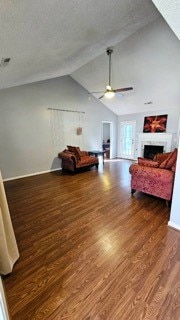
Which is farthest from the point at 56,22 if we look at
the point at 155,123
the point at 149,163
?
the point at 155,123

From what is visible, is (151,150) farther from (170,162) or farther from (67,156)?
(170,162)

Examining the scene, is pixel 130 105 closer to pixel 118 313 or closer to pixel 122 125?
pixel 122 125

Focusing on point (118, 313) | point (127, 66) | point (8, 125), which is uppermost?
point (127, 66)

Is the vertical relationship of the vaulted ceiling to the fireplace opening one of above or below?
above

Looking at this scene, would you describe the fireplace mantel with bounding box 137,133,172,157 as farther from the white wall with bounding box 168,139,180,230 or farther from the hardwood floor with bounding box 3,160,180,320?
the white wall with bounding box 168,139,180,230

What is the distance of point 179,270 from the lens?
5.51ft

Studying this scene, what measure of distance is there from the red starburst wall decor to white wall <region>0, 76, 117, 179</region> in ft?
10.0

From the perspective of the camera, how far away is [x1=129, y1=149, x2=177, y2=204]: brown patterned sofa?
2944mm

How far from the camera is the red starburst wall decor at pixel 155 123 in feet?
22.0

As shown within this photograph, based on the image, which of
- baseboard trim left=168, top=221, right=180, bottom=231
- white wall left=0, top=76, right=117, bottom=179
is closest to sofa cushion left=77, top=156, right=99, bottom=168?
white wall left=0, top=76, right=117, bottom=179

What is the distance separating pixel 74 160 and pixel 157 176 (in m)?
2.98

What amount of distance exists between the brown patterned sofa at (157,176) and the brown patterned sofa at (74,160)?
238cm

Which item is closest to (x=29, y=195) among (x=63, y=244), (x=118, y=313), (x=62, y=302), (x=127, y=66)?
(x=63, y=244)

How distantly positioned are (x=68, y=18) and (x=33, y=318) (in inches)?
122
